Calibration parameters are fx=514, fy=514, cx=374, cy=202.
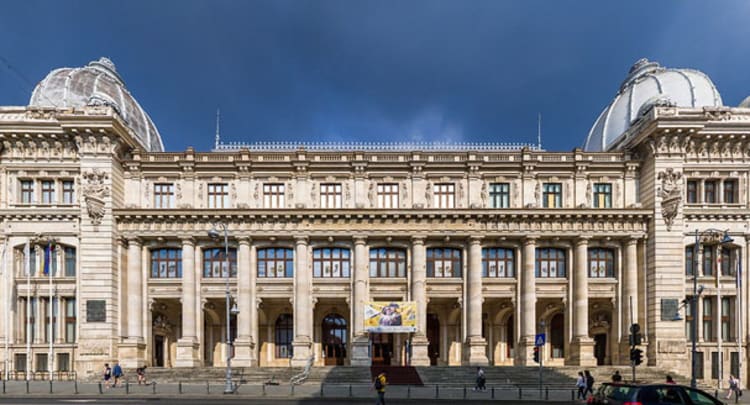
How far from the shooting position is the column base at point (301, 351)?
39938 millimetres

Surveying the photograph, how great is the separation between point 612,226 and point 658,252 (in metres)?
3.79

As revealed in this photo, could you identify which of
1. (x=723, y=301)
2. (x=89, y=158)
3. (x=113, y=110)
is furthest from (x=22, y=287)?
(x=723, y=301)

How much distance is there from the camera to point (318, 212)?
41.0 metres

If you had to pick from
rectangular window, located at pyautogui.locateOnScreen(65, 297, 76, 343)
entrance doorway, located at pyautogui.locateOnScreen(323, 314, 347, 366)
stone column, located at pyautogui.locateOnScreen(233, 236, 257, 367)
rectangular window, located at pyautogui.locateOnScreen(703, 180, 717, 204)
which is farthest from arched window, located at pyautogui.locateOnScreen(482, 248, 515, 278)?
rectangular window, located at pyautogui.locateOnScreen(65, 297, 76, 343)

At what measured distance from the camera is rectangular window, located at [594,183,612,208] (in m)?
42.8

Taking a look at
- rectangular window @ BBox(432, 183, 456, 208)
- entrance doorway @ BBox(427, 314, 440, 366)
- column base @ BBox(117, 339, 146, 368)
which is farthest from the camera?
entrance doorway @ BBox(427, 314, 440, 366)

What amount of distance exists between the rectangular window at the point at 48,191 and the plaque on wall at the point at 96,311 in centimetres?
881

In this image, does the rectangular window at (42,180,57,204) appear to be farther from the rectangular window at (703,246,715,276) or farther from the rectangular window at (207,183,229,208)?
the rectangular window at (703,246,715,276)

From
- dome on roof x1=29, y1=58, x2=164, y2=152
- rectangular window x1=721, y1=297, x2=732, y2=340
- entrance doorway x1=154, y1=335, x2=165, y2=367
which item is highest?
dome on roof x1=29, y1=58, x2=164, y2=152

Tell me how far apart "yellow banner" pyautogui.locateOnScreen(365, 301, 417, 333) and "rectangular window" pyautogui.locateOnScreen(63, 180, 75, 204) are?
24953 millimetres

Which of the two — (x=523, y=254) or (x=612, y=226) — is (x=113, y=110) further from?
(x=612, y=226)

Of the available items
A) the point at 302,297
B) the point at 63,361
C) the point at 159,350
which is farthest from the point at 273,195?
the point at 63,361

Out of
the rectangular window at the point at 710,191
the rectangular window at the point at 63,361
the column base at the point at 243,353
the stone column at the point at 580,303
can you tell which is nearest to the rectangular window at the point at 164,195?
the column base at the point at 243,353

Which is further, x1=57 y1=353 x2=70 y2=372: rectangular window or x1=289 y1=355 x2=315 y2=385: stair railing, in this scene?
x1=57 y1=353 x2=70 y2=372: rectangular window
